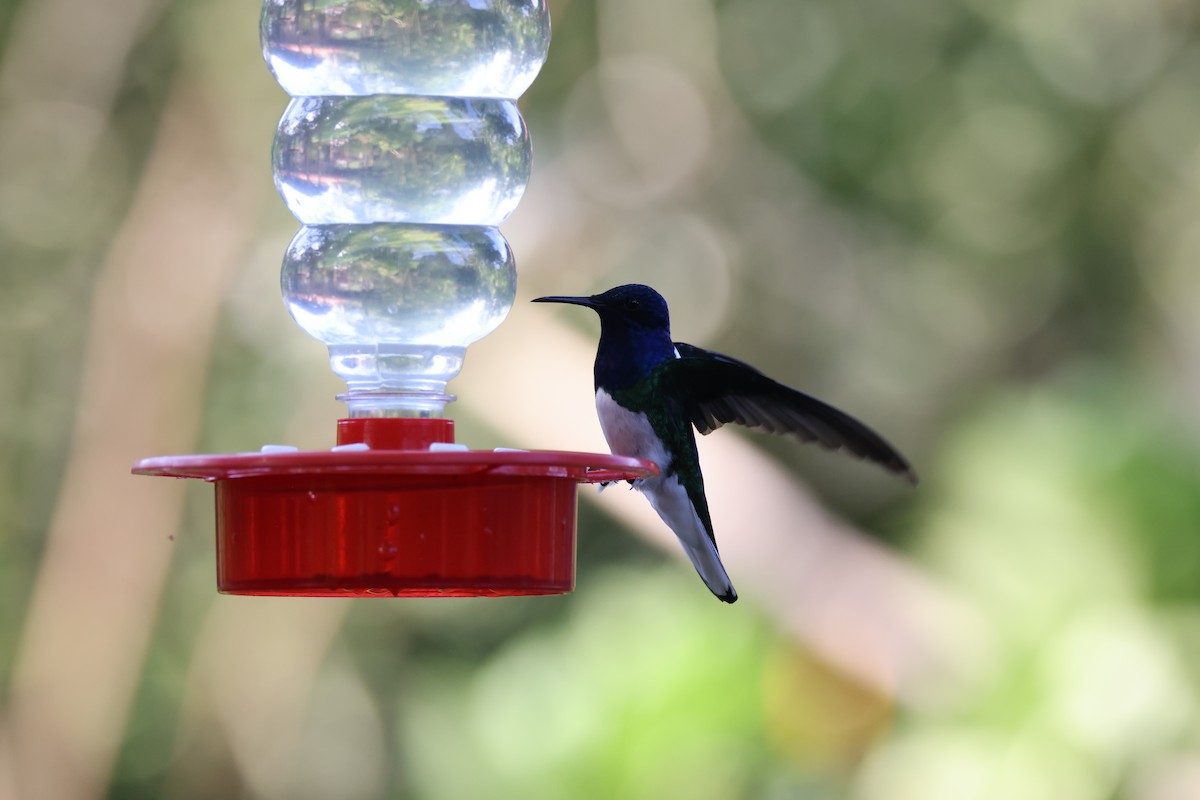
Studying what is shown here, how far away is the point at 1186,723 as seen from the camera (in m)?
5.37

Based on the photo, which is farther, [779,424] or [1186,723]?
[1186,723]

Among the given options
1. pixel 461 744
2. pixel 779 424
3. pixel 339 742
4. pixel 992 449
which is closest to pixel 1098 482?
pixel 992 449

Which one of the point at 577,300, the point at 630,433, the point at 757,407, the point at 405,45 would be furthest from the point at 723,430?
the point at 405,45

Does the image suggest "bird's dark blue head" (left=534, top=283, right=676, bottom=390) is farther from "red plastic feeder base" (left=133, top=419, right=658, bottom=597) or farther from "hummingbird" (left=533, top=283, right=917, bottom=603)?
"red plastic feeder base" (left=133, top=419, right=658, bottom=597)

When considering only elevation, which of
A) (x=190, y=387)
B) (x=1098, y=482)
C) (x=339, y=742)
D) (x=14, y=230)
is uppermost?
(x=14, y=230)

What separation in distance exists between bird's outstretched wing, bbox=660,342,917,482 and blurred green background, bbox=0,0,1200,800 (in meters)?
2.51

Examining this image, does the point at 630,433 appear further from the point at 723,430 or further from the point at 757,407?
the point at 723,430

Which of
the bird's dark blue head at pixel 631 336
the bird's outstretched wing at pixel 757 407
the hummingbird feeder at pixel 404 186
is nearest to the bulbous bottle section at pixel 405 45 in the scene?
the hummingbird feeder at pixel 404 186

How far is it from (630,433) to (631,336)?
19 cm

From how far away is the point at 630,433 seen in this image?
3162 mm

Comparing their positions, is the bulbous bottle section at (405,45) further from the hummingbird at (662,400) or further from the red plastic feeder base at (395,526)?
the red plastic feeder base at (395,526)

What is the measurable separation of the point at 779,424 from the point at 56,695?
16.6 feet

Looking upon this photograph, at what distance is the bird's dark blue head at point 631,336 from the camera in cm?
315

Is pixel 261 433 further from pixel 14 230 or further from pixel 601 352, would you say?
pixel 601 352
